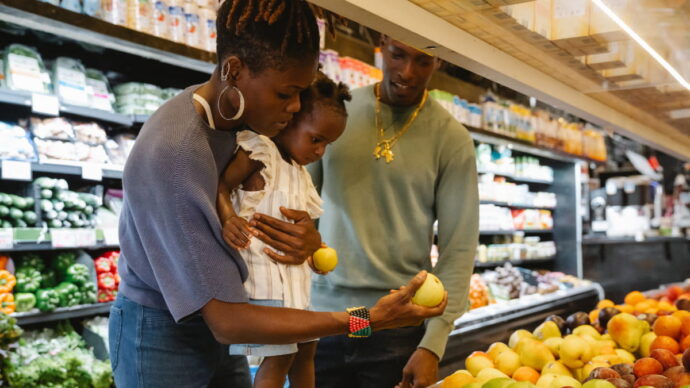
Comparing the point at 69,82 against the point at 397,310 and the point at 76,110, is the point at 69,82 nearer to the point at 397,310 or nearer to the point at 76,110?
the point at 76,110

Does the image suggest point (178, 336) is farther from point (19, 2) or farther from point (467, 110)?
point (467, 110)

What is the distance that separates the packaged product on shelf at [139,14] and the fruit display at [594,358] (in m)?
2.15

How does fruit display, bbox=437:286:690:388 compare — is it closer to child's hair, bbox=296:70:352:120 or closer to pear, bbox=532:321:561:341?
pear, bbox=532:321:561:341

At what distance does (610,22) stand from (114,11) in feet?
7.39

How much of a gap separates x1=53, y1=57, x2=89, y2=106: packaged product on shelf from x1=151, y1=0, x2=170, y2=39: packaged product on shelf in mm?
580

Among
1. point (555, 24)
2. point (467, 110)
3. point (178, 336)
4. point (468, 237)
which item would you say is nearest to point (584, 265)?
point (467, 110)

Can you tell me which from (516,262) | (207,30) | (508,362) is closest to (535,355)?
(508,362)

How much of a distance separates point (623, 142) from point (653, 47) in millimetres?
11937

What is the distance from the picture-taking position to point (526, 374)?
2018mm

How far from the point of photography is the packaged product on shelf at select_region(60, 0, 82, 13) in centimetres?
261

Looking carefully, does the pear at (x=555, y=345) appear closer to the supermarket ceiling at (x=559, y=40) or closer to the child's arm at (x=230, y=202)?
the supermarket ceiling at (x=559, y=40)

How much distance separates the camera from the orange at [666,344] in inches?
85.6

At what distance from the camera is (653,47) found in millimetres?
1643

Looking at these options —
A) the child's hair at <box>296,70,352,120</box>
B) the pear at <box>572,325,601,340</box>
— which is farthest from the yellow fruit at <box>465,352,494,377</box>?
the child's hair at <box>296,70,352,120</box>
